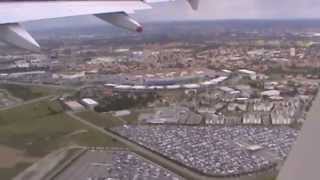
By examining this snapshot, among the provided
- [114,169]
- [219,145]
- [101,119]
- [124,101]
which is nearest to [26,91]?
[124,101]

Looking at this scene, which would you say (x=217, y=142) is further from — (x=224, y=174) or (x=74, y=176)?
(x=74, y=176)

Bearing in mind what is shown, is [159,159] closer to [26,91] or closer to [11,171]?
[11,171]

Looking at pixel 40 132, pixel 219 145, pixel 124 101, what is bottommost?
pixel 219 145

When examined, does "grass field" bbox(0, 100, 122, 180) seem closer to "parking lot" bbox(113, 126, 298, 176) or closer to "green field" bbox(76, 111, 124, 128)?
"green field" bbox(76, 111, 124, 128)

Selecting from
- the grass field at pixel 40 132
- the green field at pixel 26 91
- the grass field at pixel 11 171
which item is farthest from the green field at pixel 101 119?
the grass field at pixel 11 171

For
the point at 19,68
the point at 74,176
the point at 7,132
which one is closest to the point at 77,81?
the point at 19,68

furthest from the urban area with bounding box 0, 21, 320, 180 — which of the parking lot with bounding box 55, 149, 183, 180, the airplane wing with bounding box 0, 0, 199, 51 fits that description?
the airplane wing with bounding box 0, 0, 199, 51
